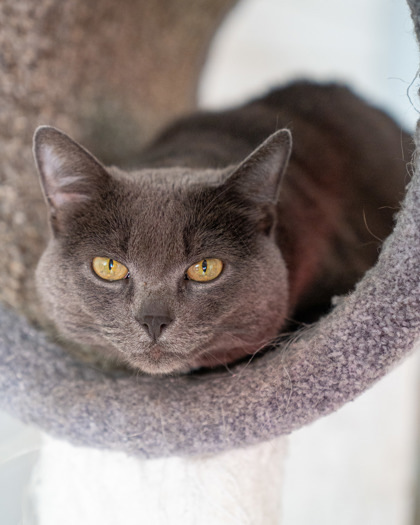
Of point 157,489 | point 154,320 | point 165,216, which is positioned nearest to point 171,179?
point 165,216

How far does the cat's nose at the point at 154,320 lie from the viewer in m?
0.86

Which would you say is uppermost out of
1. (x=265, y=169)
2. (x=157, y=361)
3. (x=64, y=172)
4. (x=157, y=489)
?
(x=265, y=169)

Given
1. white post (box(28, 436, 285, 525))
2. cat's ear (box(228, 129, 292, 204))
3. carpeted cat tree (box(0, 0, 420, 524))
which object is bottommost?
white post (box(28, 436, 285, 525))

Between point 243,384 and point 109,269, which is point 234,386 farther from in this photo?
point 109,269

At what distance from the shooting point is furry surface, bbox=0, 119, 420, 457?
81 centimetres

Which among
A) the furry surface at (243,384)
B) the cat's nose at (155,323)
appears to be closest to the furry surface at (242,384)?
the furry surface at (243,384)

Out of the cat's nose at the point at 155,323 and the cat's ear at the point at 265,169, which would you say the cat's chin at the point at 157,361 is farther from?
the cat's ear at the point at 265,169

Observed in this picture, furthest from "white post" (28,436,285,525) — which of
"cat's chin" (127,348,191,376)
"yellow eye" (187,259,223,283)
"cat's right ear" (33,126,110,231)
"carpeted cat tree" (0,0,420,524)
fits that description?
"cat's right ear" (33,126,110,231)

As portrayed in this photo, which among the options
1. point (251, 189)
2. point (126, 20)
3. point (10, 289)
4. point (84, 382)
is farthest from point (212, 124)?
point (84, 382)

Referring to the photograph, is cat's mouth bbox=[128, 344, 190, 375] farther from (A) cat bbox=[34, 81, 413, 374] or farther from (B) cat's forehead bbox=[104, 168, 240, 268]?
(B) cat's forehead bbox=[104, 168, 240, 268]

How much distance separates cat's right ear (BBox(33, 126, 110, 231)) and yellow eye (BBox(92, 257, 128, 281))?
0.13 m

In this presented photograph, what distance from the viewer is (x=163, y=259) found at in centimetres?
90

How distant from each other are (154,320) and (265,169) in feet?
1.11

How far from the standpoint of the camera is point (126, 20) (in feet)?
5.56
